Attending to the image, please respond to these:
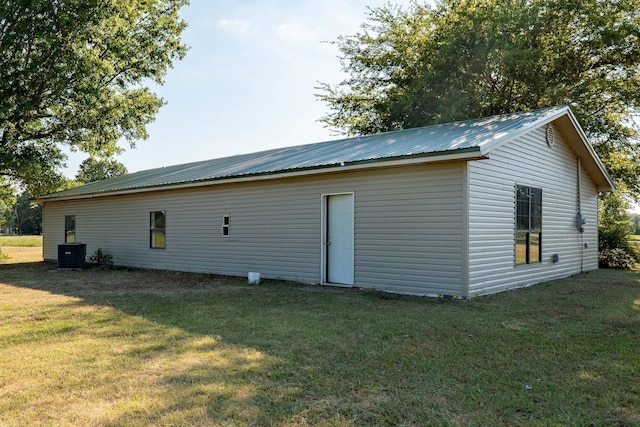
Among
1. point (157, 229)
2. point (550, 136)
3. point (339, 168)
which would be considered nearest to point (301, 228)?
point (339, 168)

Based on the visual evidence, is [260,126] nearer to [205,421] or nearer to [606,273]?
[606,273]

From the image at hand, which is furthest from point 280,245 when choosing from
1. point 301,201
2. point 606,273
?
point 606,273

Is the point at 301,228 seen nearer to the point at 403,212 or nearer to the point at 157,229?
the point at 403,212

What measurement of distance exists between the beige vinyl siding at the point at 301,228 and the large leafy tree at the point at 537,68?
33.0ft

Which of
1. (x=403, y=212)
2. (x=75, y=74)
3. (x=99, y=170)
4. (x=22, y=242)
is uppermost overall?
(x=99, y=170)

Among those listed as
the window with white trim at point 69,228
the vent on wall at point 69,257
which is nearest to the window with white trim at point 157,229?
the vent on wall at point 69,257

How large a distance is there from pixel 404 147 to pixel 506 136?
1921 millimetres

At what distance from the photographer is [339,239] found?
9.63 m

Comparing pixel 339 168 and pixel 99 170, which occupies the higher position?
pixel 99 170

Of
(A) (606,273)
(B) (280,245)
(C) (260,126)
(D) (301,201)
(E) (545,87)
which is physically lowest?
(A) (606,273)

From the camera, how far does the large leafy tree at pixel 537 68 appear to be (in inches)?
660

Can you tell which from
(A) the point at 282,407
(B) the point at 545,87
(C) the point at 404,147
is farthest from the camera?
(B) the point at 545,87

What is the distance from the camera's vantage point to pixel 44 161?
58.7 feet

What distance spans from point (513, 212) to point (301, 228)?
4.49m
